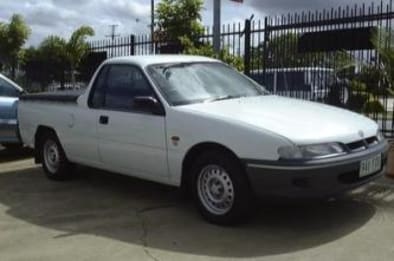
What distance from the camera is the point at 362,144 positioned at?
5902 millimetres

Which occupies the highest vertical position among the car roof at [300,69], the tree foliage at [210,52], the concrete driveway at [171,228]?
the tree foliage at [210,52]

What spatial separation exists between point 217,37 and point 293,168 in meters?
5.84

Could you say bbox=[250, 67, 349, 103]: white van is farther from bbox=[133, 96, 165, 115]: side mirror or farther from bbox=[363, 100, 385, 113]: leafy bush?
bbox=[133, 96, 165, 115]: side mirror

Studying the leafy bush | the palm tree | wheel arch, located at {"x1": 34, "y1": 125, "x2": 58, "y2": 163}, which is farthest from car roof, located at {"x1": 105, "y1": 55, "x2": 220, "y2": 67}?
the palm tree

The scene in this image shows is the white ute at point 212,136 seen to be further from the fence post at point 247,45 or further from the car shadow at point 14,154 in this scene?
the fence post at point 247,45

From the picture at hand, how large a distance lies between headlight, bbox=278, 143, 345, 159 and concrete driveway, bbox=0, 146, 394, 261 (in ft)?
1.82

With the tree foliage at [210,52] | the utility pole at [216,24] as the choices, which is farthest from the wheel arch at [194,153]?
the tree foliage at [210,52]

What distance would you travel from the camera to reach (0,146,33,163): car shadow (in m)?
10.6

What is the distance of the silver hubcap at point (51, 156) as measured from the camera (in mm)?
8367

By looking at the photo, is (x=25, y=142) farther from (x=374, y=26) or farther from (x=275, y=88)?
(x=374, y=26)

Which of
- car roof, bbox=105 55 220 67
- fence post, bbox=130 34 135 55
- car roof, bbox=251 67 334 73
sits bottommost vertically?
car roof, bbox=251 67 334 73

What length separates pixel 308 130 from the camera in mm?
5535

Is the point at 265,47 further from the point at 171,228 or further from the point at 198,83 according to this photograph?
the point at 171,228

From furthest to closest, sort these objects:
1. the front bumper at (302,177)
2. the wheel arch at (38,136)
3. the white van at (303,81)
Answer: the white van at (303,81)
the wheel arch at (38,136)
the front bumper at (302,177)
